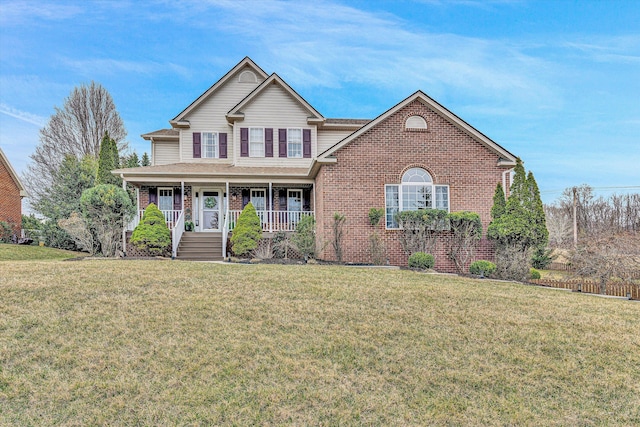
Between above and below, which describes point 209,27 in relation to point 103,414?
above

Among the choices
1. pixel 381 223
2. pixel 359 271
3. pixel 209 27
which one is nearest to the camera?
pixel 359 271

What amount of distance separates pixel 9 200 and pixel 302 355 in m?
27.9

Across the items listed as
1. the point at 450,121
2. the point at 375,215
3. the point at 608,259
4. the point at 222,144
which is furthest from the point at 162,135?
the point at 608,259

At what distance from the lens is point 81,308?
793 centimetres

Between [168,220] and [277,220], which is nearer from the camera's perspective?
[277,220]

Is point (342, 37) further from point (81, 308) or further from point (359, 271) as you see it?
point (81, 308)

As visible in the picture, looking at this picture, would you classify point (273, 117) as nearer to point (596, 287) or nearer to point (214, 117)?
point (214, 117)

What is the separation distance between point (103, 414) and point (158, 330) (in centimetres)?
204

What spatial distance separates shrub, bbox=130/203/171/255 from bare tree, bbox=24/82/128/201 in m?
23.2

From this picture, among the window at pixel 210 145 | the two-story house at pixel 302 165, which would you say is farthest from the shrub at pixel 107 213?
the window at pixel 210 145

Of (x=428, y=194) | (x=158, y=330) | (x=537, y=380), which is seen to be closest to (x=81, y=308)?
(x=158, y=330)

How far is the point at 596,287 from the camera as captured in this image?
1304 cm

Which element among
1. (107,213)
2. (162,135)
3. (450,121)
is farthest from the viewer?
(162,135)

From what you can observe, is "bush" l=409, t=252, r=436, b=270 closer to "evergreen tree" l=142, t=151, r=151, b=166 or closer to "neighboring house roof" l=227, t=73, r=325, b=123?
"neighboring house roof" l=227, t=73, r=325, b=123
